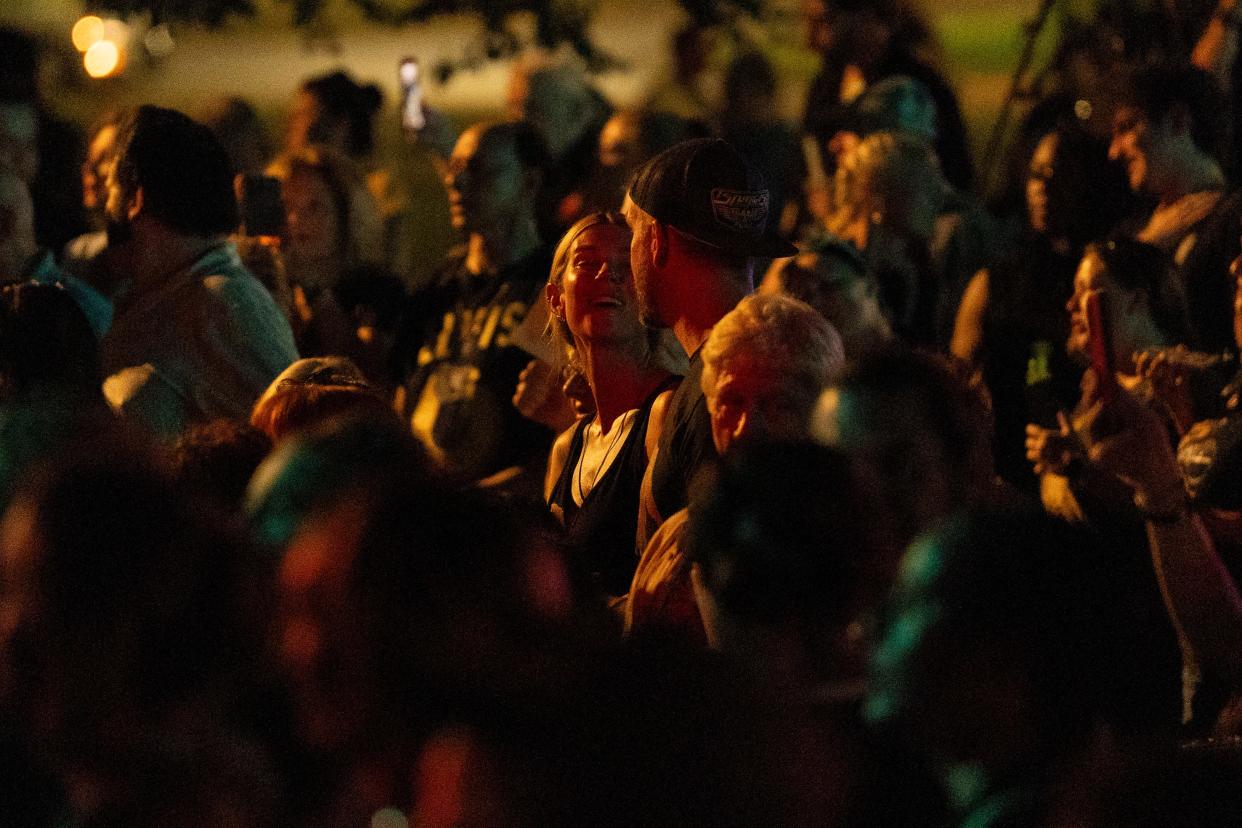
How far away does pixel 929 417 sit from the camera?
2.88 meters

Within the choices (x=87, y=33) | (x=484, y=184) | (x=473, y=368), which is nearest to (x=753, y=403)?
(x=473, y=368)

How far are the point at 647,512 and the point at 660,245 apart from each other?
23.4 inches

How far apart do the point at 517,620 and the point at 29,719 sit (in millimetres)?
684

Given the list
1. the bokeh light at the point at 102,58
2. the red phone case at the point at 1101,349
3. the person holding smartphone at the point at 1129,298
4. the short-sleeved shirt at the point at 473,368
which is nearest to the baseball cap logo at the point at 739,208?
the red phone case at the point at 1101,349

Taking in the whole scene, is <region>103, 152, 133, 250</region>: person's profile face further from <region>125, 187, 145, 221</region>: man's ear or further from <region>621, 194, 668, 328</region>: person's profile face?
<region>621, 194, 668, 328</region>: person's profile face

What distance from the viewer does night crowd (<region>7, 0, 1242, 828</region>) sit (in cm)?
228

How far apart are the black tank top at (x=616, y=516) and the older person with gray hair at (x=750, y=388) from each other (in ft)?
2.07

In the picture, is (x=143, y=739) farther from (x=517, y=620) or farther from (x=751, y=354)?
(x=751, y=354)

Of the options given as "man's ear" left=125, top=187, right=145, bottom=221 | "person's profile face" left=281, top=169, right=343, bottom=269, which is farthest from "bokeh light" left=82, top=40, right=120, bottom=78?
"man's ear" left=125, top=187, right=145, bottom=221

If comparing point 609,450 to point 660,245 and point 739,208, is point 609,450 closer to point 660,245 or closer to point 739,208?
point 660,245

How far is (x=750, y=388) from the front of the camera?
3537 mm

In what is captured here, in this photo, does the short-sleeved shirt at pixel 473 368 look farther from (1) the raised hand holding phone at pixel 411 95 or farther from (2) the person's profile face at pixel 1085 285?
(2) the person's profile face at pixel 1085 285

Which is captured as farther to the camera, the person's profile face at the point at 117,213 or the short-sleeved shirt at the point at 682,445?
the person's profile face at the point at 117,213

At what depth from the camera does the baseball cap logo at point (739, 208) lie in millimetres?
4266
